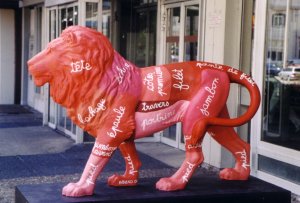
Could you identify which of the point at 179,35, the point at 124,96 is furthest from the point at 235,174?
the point at 179,35

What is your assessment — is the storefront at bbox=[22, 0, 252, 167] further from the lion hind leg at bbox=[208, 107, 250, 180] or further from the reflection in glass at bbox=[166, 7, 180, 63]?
the lion hind leg at bbox=[208, 107, 250, 180]

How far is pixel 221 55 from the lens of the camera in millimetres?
8102

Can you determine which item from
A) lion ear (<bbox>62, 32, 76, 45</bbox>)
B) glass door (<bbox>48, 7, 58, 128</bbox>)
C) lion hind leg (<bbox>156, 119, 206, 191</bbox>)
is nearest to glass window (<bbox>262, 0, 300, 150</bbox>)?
lion hind leg (<bbox>156, 119, 206, 191</bbox>)

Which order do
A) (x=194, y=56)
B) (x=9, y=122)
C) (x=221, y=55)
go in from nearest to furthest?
(x=221, y=55) < (x=194, y=56) < (x=9, y=122)

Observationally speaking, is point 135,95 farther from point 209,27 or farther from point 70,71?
point 209,27

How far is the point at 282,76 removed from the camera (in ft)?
23.9

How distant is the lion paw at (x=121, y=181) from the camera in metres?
4.57

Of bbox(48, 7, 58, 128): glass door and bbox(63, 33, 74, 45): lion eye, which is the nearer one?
bbox(63, 33, 74, 45): lion eye

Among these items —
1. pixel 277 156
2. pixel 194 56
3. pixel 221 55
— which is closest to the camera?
pixel 277 156

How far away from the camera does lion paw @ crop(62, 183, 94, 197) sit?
4159mm

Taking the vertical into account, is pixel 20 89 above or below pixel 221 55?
below

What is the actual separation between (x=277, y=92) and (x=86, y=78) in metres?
3.81

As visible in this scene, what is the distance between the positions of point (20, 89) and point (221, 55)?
10205 millimetres

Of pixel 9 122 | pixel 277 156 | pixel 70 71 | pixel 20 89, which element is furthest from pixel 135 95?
pixel 20 89
